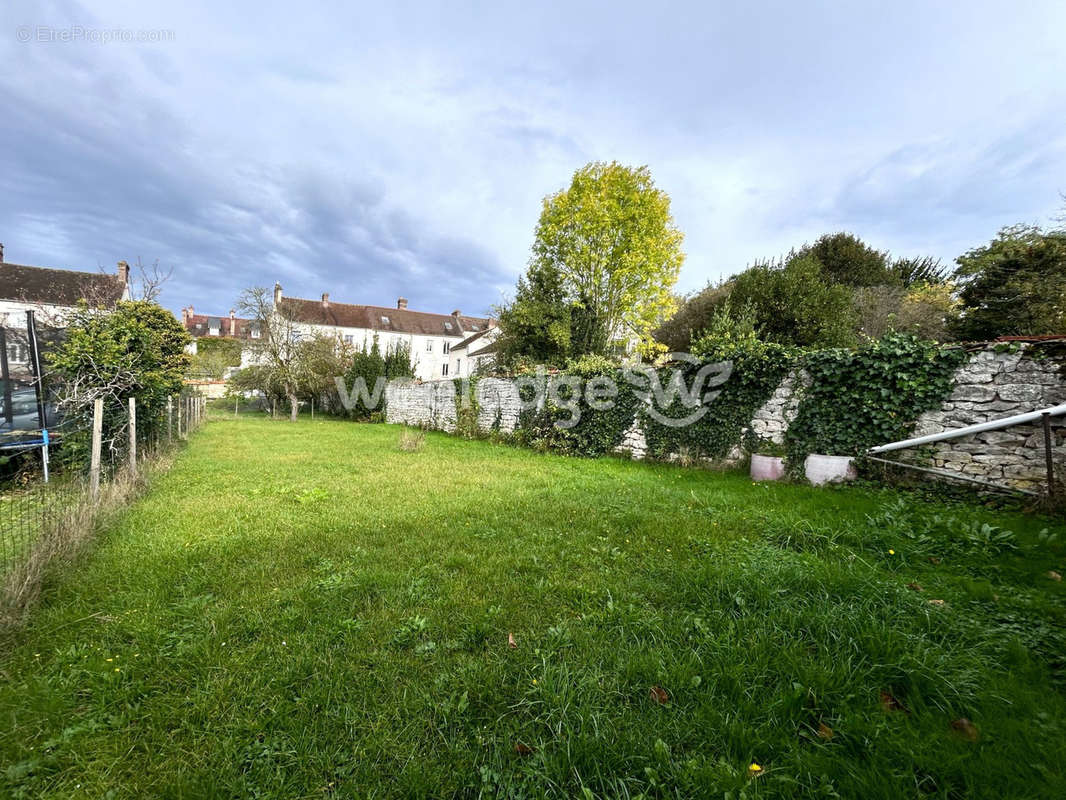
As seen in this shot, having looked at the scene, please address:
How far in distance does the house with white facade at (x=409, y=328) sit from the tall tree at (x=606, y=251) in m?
17.1

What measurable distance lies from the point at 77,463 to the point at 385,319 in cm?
3451

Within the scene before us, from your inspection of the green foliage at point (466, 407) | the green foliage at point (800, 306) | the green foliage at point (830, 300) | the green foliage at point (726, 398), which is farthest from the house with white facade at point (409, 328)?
the green foliage at point (726, 398)

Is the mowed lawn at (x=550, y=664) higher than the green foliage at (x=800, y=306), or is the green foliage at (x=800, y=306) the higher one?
the green foliage at (x=800, y=306)

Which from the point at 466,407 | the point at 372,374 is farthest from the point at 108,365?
→ the point at 372,374

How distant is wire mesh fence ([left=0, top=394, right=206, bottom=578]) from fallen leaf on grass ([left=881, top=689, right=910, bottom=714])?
567cm

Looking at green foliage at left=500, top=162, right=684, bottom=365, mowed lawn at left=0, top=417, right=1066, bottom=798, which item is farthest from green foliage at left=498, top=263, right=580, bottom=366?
mowed lawn at left=0, top=417, right=1066, bottom=798

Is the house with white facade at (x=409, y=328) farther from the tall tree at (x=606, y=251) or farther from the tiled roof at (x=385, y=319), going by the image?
the tall tree at (x=606, y=251)

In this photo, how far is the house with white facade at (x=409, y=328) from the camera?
1364 inches

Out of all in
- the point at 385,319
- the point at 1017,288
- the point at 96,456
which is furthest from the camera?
the point at 385,319

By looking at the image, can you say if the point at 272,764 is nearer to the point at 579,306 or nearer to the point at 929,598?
the point at 929,598

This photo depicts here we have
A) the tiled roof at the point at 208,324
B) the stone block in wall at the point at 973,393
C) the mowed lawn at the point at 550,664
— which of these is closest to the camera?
the mowed lawn at the point at 550,664

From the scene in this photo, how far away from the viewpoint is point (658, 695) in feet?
6.11

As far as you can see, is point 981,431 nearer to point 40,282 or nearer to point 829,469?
point 829,469

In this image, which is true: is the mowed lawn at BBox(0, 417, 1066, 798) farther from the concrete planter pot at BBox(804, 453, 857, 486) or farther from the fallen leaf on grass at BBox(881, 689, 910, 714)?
the concrete planter pot at BBox(804, 453, 857, 486)
